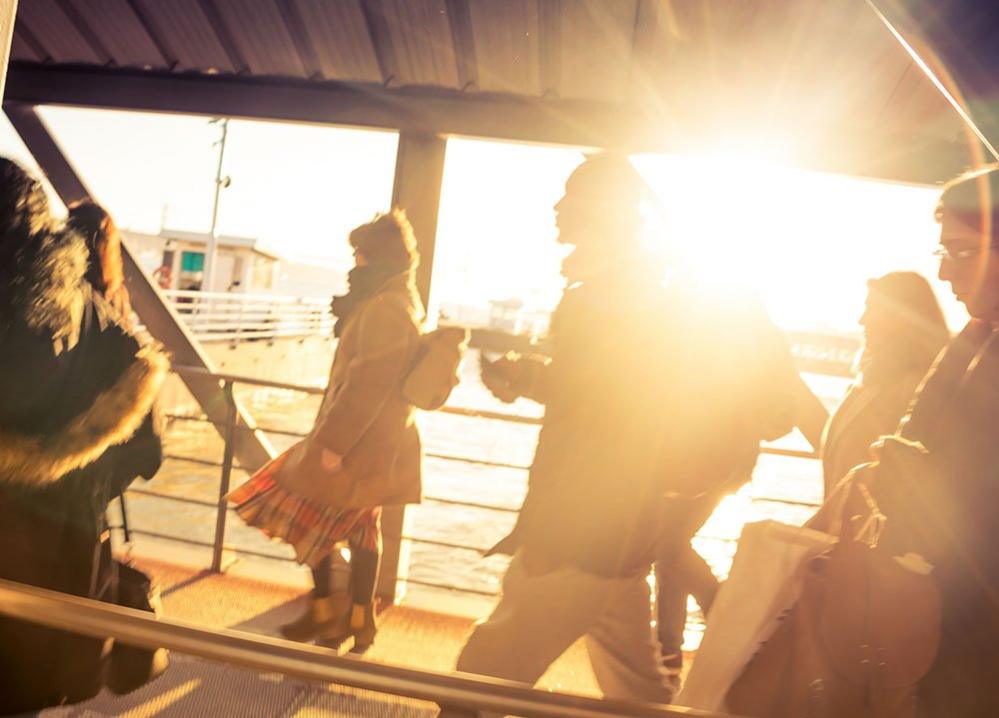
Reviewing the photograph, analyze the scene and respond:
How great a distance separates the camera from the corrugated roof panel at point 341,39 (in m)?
2.64

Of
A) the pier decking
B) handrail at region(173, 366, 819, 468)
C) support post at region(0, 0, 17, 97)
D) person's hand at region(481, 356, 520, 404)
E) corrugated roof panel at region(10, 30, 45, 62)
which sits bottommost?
the pier decking

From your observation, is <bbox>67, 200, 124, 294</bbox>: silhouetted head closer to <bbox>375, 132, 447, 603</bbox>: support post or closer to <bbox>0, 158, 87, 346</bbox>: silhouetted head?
<bbox>0, 158, 87, 346</bbox>: silhouetted head

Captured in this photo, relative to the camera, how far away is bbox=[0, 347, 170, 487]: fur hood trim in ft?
4.11

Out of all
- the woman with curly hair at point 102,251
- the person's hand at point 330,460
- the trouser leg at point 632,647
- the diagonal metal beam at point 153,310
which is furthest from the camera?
the diagonal metal beam at point 153,310

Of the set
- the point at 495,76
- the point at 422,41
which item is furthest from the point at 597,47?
the point at 422,41

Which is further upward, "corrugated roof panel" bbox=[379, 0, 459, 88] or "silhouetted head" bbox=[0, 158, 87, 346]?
"corrugated roof panel" bbox=[379, 0, 459, 88]

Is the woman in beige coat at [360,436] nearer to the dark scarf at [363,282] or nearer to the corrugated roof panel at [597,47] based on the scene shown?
the dark scarf at [363,282]

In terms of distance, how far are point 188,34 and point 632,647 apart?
9.00 feet

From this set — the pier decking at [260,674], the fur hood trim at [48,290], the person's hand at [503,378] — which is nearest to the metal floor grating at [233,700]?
the pier decking at [260,674]

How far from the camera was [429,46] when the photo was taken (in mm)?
2697

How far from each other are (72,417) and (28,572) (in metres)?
0.29

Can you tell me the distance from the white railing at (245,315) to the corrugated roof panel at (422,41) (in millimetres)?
15506

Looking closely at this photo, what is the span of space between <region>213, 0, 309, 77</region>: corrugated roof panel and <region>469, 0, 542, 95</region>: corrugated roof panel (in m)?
0.75

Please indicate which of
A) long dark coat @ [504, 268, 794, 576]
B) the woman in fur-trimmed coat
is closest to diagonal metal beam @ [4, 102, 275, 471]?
the woman in fur-trimmed coat
